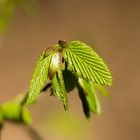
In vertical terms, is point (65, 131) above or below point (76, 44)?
above

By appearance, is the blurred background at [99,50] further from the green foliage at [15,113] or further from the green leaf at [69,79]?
the green leaf at [69,79]

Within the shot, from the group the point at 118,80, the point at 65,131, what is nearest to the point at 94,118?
the point at 118,80

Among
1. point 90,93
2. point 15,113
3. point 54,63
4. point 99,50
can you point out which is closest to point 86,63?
point 54,63

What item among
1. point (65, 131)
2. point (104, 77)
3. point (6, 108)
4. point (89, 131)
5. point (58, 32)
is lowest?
point (104, 77)

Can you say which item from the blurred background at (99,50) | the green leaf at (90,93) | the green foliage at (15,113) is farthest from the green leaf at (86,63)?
the blurred background at (99,50)

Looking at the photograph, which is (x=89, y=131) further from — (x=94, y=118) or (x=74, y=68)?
(x=74, y=68)

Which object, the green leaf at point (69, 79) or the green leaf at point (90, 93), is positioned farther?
the green leaf at point (90, 93)

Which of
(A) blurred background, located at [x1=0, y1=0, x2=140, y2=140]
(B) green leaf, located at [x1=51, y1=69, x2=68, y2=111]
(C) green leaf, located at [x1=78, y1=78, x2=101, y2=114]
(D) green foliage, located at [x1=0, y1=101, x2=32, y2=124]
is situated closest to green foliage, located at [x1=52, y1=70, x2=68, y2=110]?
(B) green leaf, located at [x1=51, y1=69, x2=68, y2=111]

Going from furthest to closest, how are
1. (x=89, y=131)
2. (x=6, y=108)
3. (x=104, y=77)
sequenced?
(x=89, y=131), (x=6, y=108), (x=104, y=77)
